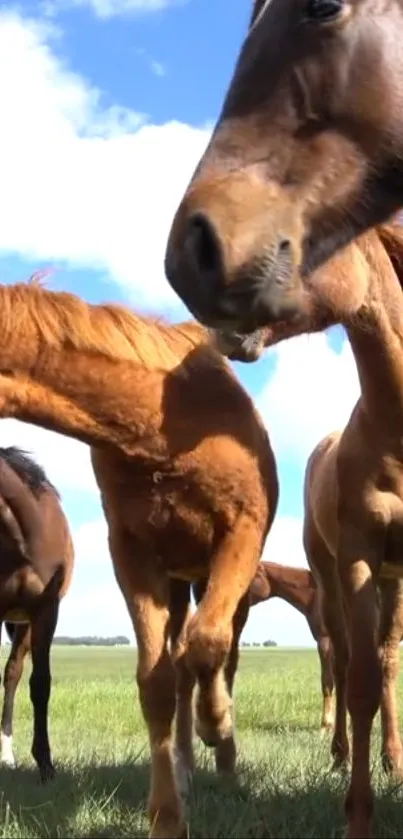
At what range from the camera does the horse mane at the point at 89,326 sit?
4719 millimetres

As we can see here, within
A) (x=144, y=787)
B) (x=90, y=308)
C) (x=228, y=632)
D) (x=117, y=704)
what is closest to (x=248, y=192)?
(x=228, y=632)

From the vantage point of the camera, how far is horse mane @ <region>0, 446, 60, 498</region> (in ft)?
27.9

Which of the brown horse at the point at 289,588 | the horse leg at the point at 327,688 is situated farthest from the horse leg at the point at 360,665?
the brown horse at the point at 289,588

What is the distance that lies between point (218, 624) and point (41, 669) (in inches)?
149

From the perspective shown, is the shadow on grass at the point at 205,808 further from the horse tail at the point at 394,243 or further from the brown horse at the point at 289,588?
the brown horse at the point at 289,588

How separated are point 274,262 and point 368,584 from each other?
2153 millimetres

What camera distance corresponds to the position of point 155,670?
15.0 ft

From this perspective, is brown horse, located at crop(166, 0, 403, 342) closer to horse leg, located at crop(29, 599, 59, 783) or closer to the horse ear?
the horse ear

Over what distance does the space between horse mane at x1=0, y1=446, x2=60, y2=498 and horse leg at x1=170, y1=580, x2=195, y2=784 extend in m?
2.67

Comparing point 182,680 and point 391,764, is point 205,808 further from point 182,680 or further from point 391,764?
point 391,764

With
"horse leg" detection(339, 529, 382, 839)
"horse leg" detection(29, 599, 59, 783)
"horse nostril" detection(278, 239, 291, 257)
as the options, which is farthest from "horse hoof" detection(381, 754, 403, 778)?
"horse nostril" detection(278, 239, 291, 257)

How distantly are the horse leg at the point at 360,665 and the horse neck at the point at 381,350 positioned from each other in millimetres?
517

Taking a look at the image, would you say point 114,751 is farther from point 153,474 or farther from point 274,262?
point 274,262

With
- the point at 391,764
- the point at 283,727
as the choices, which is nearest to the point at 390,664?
the point at 391,764
